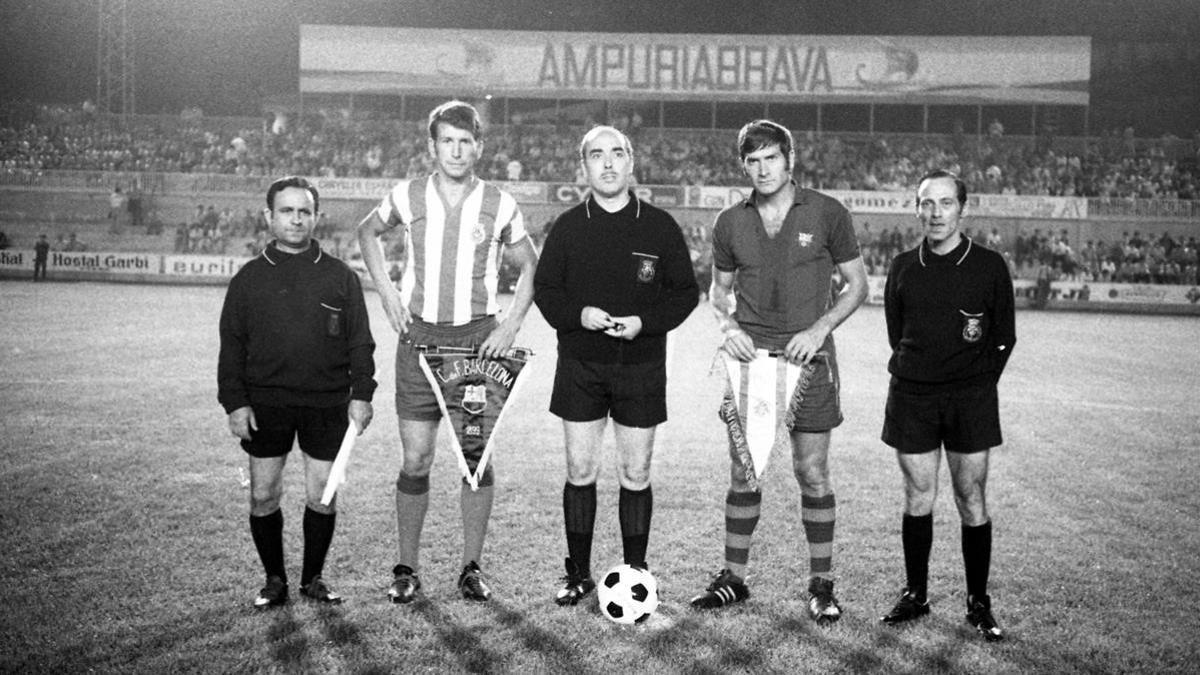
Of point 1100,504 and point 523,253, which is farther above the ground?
point 523,253

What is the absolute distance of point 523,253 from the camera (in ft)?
15.6

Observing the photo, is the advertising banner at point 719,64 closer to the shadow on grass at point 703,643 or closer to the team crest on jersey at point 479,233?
the team crest on jersey at point 479,233

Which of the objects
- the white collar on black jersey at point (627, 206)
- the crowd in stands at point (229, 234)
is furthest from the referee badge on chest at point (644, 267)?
the crowd in stands at point (229, 234)

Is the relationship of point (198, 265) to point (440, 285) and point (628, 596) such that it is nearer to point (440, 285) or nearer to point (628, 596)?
point (440, 285)

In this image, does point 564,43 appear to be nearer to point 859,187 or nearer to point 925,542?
point 859,187

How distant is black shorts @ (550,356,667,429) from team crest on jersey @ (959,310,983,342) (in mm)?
1411

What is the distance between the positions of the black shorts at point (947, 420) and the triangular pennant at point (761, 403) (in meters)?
0.48

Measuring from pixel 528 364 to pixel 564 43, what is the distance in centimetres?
3223

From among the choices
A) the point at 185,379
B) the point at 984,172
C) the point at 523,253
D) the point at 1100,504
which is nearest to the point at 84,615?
the point at 523,253

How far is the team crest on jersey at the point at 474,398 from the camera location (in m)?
4.67

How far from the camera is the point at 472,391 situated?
4.67m

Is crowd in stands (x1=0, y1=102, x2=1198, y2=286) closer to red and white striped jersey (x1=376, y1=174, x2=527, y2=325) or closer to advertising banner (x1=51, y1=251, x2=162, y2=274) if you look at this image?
advertising banner (x1=51, y1=251, x2=162, y2=274)

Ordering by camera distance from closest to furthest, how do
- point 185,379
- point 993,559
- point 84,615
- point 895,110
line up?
point 84,615 → point 993,559 → point 185,379 → point 895,110

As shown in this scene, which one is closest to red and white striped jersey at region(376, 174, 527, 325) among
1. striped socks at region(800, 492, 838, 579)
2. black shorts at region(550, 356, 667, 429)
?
black shorts at region(550, 356, 667, 429)
